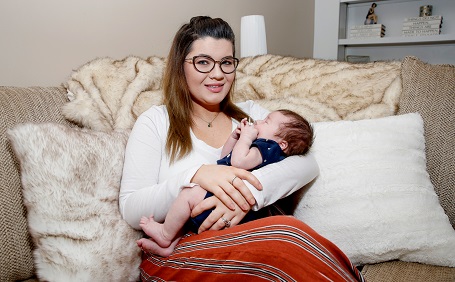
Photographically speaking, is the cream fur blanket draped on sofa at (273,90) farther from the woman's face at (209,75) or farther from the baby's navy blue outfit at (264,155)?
the baby's navy blue outfit at (264,155)

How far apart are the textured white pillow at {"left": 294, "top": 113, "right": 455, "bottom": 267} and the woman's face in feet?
1.31

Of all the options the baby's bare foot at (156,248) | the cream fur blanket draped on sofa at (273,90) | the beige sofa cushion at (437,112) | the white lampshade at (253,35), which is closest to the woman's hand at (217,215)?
the baby's bare foot at (156,248)

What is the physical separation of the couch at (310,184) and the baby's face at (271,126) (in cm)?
19

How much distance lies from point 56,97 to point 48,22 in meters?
0.47

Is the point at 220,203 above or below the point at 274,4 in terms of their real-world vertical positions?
below

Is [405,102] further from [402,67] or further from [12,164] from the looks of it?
[12,164]

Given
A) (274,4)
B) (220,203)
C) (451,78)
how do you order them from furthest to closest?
1. (274,4)
2. (451,78)
3. (220,203)

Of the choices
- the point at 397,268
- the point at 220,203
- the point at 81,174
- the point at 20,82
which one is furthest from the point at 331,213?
the point at 20,82

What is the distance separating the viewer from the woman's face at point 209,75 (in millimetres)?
1306

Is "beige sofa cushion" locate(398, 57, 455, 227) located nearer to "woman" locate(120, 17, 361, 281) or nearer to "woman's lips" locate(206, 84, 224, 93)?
"woman" locate(120, 17, 361, 281)

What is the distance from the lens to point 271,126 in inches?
49.1

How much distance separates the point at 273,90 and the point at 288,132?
1.71 ft

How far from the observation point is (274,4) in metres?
3.10

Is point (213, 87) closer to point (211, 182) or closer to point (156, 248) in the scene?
point (211, 182)
